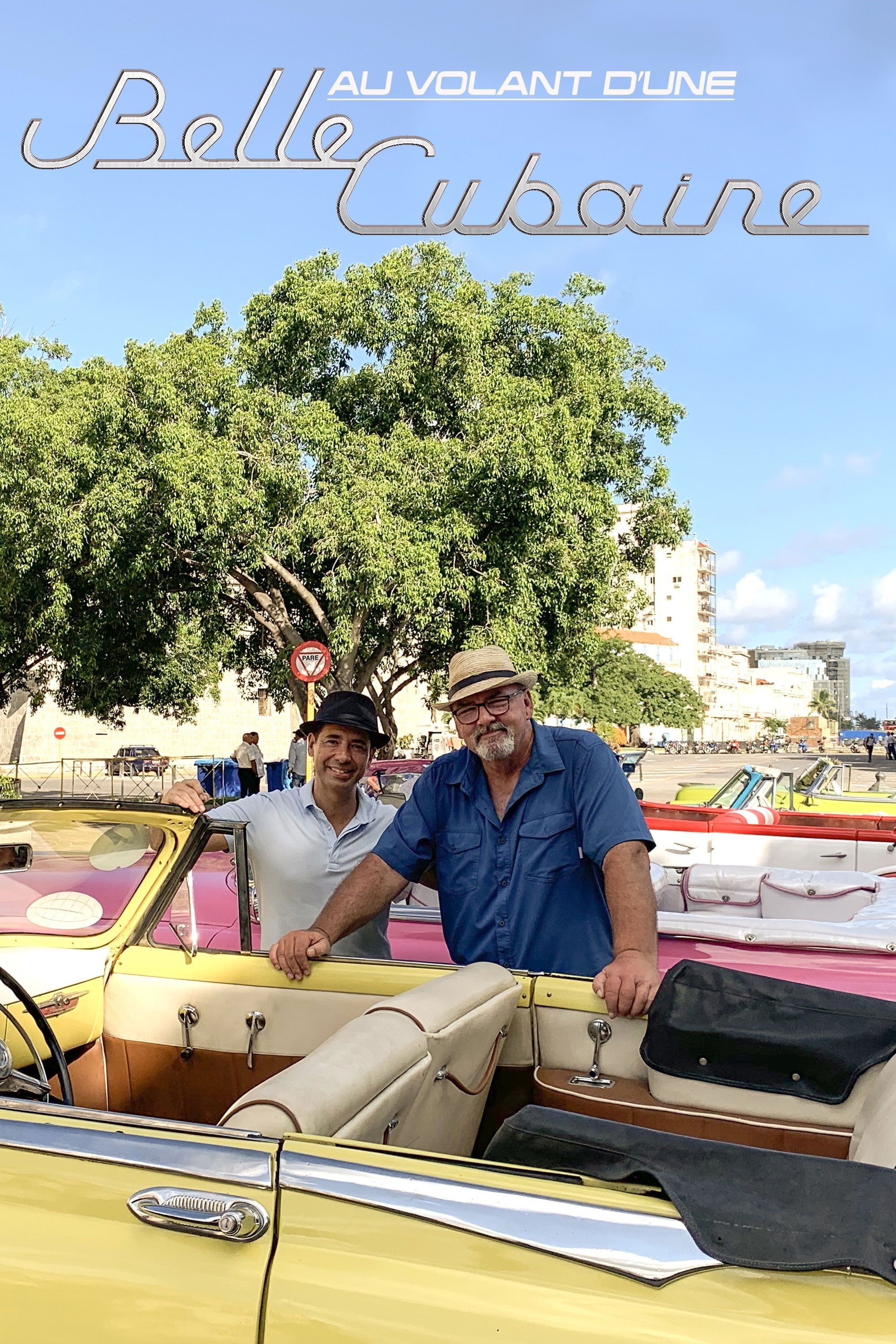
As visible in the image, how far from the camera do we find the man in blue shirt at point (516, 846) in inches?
129

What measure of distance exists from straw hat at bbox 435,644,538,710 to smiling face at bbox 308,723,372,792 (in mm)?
433

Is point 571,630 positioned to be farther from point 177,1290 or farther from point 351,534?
point 177,1290

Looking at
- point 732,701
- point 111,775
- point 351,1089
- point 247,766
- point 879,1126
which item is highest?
point 732,701

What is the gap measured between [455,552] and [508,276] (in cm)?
604

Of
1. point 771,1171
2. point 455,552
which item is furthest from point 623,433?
point 771,1171

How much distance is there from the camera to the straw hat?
345 cm

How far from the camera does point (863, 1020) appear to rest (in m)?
2.60

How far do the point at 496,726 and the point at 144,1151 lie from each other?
71.1 inches

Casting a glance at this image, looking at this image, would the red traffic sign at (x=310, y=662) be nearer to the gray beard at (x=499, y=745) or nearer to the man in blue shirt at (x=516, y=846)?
the man in blue shirt at (x=516, y=846)

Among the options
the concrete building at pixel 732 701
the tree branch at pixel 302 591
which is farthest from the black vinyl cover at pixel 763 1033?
the concrete building at pixel 732 701

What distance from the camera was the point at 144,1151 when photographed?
1820 mm

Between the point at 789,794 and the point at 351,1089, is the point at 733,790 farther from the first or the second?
the point at 351,1089

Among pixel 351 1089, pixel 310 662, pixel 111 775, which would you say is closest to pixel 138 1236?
pixel 351 1089

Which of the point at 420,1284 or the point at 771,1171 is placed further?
the point at 771,1171
